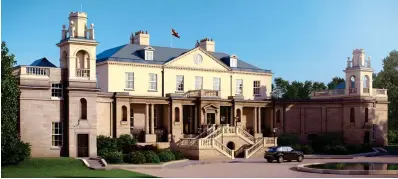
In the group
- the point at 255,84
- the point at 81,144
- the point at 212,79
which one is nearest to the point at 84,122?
the point at 81,144

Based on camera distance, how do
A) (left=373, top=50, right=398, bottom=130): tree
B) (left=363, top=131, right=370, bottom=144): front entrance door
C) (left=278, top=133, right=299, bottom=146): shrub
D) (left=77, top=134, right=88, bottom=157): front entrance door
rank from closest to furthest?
(left=77, top=134, right=88, bottom=157): front entrance door
(left=278, top=133, right=299, bottom=146): shrub
(left=363, top=131, right=370, bottom=144): front entrance door
(left=373, top=50, right=398, bottom=130): tree

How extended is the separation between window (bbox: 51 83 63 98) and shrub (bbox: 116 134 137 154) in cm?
713

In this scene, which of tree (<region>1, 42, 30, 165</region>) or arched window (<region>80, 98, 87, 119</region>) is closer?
tree (<region>1, 42, 30, 165</region>)

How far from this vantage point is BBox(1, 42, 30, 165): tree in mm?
39938

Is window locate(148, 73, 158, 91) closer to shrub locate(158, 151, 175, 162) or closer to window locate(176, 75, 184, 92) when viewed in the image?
window locate(176, 75, 184, 92)

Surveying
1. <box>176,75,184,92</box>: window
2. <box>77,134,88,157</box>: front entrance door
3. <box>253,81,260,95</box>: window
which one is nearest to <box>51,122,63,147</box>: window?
<box>77,134,88,157</box>: front entrance door

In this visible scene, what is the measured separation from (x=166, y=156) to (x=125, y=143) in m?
5.02

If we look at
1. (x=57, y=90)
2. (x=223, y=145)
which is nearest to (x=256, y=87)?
(x=223, y=145)

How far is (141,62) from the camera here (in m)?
60.2

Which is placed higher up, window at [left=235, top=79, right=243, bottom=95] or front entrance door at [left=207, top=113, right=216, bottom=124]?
window at [left=235, top=79, right=243, bottom=95]

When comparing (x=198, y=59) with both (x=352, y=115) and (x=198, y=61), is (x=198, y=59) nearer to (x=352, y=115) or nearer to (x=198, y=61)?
(x=198, y=61)

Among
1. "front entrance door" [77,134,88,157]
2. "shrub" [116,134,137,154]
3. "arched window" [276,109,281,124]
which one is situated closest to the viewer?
"front entrance door" [77,134,88,157]

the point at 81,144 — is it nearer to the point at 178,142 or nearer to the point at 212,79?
the point at 178,142

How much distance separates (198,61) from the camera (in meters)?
64.4
